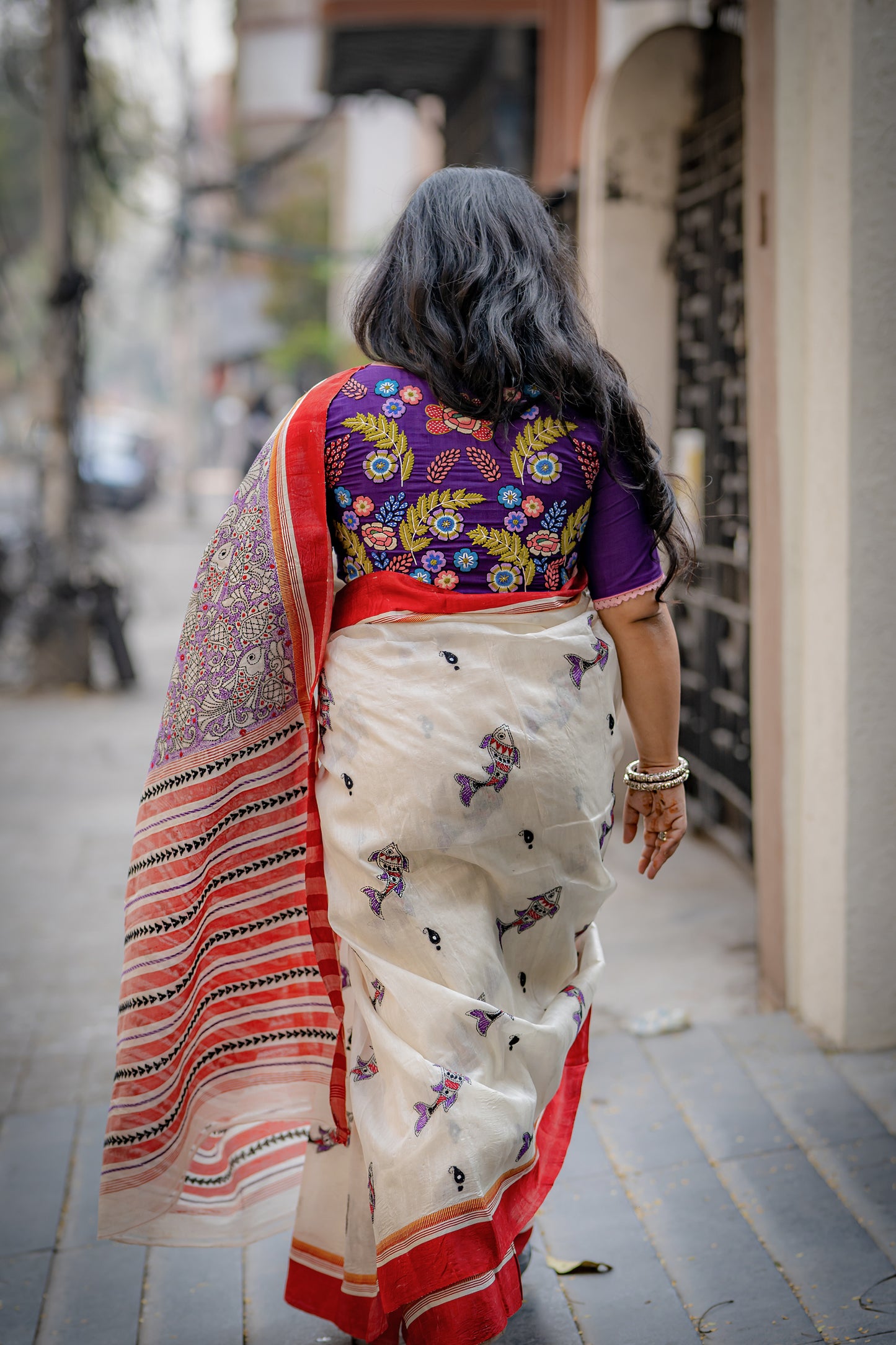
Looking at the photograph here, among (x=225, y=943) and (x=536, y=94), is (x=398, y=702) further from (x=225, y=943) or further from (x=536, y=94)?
(x=536, y=94)

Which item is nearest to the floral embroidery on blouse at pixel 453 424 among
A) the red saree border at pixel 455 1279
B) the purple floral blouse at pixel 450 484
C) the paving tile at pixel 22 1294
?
the purple floral blouse at pixel 450 484

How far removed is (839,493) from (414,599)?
4.30 ft

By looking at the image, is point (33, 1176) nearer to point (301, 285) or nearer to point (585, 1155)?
point (585, 1155)

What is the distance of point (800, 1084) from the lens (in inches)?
108

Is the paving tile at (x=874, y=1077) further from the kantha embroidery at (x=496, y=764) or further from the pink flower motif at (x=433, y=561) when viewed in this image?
the pink flower motif at (x=433, y=561)

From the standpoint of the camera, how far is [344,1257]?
6.36 ft

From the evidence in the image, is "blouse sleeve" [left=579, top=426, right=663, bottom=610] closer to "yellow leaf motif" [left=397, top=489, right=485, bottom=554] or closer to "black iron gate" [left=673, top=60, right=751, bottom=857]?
"yellow leaf motif" [left=397, top=489, right=485, bottom=554]

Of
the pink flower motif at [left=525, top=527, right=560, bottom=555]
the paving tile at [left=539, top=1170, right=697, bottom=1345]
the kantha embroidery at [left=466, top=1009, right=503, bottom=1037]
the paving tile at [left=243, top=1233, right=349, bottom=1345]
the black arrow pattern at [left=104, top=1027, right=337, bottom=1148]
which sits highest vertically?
the pink flower motif at [left=525, top=527, right=560, bottom=555]

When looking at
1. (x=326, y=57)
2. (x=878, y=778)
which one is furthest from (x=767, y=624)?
(x=326, y=57)

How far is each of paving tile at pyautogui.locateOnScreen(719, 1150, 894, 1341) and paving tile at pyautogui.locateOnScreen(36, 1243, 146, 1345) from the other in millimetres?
1138

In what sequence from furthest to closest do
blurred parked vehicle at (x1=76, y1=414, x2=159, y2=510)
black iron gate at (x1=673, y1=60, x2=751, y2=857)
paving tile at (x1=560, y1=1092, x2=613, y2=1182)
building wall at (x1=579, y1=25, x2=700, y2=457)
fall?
blurred parked vehicle at (x1=76, y1=414, x2=159, y2=510) < building wall at (x1=579, y1=25, x2=700, y2=457) < black iron gate at (x1=673, y1=60, x2=751, y2=857) < paving tile at (x1=560, y1=1092, x2=613, y2=1182)

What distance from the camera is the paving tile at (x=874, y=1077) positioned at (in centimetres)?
262

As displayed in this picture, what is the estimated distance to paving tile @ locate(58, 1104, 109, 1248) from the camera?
2.36 m

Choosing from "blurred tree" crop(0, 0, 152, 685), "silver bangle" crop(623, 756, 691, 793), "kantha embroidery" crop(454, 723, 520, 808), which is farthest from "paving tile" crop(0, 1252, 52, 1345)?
"blurred tree" crop(0, 0, 152, 685)
